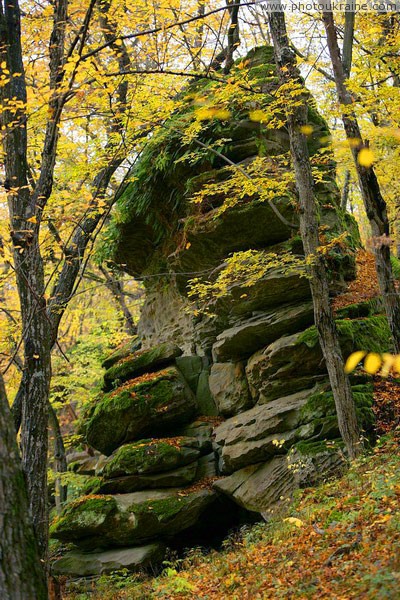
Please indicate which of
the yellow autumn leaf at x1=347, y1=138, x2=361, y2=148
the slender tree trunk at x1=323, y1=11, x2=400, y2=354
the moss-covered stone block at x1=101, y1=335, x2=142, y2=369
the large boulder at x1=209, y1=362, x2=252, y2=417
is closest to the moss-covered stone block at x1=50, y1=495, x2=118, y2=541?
the large boulder at x1=209, y1=362, x2=252, y2=417

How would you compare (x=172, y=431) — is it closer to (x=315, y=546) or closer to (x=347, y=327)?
(x=347, y=327)

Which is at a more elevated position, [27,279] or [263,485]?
[27,279]

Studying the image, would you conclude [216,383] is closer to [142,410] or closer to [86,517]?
[142,410]

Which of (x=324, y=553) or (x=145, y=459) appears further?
(x=145, y=459)

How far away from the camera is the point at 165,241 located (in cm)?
1369

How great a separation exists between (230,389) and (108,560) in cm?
422

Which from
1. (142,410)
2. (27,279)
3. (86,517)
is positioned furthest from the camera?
(142,410)

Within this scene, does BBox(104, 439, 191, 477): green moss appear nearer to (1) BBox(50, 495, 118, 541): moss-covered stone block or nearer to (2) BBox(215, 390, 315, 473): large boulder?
(1) BBox(50, 495, 118, 541): moss-covered stone block

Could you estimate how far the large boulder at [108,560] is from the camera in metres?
9.31

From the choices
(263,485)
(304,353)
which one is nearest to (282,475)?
(263,485)

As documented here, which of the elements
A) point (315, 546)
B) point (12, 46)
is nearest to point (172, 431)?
point (315, 546)

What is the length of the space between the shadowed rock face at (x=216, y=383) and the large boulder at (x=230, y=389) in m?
0.03

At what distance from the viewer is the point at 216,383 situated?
11328 mm

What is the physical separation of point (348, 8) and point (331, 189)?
13.9ft
